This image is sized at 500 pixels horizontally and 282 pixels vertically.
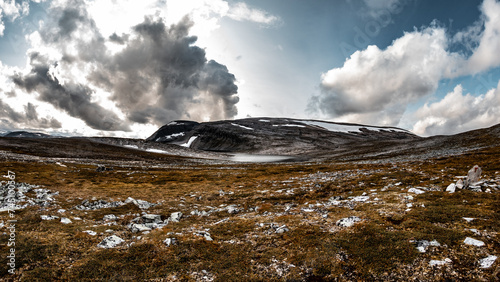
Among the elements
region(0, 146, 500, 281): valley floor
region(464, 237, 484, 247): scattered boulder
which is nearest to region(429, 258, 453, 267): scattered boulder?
region(0, 146, 500, 281): valley floor

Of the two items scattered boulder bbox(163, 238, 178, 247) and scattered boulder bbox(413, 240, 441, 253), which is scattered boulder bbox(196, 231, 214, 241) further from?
scattered boulder bbox(413, 240, 441, 253)

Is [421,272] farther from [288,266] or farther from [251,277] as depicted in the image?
[251,277]

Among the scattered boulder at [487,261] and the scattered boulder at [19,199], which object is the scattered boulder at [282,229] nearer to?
the scattered boulder at [487,261]

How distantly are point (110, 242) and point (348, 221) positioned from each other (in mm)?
12669

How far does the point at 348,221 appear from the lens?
1255 cm

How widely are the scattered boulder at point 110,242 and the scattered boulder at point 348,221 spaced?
1170 centimetres

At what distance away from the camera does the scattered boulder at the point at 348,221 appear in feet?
40.0

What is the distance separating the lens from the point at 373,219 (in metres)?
12.6

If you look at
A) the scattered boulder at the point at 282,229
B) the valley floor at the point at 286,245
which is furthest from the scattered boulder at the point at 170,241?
the scattered boulder at the point at 282,229

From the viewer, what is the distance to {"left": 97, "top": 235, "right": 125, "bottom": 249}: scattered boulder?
10.7 meters

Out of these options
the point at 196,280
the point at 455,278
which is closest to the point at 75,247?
the point at 196,280

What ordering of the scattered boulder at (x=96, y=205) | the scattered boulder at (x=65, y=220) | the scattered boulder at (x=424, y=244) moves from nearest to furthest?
1. the scattered boulder at (x=424, y=244)
2. the scattered boulder at (x=65, y=220)
3. the scattered boulder at (x=96, y=205)

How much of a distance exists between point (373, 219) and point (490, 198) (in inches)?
330

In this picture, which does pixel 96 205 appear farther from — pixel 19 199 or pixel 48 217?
pixel 48 217
